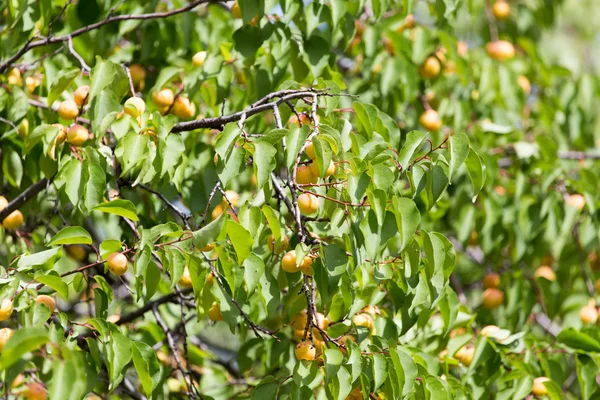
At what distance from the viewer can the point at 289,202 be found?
1.69 metres

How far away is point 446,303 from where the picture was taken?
190cm

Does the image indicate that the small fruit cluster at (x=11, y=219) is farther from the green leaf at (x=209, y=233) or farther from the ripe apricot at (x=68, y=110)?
the green leaf at (x=209, y=233)

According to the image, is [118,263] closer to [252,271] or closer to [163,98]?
[252,271]

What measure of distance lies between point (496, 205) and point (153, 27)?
1265 millimetres

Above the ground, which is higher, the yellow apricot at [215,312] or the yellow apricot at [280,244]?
the yellow apricot at [280,244]

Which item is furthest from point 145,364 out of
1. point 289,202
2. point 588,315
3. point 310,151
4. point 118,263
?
point 588,315

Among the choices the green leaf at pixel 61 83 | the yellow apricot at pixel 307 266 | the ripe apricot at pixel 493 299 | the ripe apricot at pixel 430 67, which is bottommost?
the ripe apricot at pixel 493 299

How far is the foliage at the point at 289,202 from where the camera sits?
157cm

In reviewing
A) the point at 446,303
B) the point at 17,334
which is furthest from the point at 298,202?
the point at 17,334

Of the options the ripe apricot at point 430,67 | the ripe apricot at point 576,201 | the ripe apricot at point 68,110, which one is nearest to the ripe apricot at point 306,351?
the ripe apricot at point 68,110

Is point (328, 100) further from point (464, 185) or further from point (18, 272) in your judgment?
point (464, 185)

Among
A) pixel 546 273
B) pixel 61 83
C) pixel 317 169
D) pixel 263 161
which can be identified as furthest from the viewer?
pixel 546 273

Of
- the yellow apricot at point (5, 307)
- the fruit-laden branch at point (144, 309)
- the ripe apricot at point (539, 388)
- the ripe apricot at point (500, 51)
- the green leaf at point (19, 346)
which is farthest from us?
the ripe apricot at point (500, 51)

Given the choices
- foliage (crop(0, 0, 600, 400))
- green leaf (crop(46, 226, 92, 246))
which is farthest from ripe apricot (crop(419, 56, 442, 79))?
green leaf (crop(46, 226, 92, 246))
